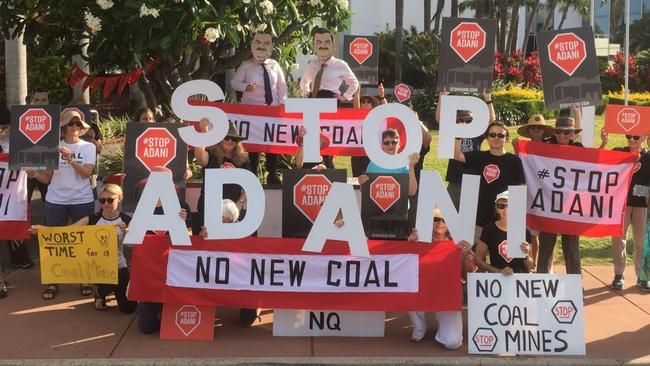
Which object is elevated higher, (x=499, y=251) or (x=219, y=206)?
(x=219, y=206)

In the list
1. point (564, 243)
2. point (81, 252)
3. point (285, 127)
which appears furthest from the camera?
point (285, 127)

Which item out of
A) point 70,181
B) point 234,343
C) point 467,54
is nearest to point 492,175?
point 467,54

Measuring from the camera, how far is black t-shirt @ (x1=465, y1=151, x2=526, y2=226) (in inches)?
278

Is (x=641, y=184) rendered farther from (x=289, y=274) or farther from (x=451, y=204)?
(x=289, y=274)

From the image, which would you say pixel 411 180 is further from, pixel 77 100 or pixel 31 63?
pixel 31 63

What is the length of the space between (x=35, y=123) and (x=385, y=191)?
3.13 metres

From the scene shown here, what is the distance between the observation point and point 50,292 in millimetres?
7520

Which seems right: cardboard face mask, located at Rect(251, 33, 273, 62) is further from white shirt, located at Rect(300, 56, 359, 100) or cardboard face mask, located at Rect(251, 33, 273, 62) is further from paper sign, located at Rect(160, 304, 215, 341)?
paper sign, located at Rect(160, 304, 215, 341)

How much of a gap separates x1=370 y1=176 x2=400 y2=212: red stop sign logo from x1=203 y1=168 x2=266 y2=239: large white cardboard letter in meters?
1.05

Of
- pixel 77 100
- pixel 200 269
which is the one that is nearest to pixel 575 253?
pixel 200 269

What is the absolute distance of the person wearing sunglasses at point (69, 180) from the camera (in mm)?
7461

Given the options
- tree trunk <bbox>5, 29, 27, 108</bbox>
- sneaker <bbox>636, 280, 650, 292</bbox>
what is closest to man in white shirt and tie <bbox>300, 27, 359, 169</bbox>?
sneaker <bbox>636, 280, 650, 292</bbox>

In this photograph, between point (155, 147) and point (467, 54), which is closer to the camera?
point (155, 147)

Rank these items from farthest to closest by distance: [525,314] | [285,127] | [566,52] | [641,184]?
[285,127]
[641,184]
[566,52]
[525,314]
